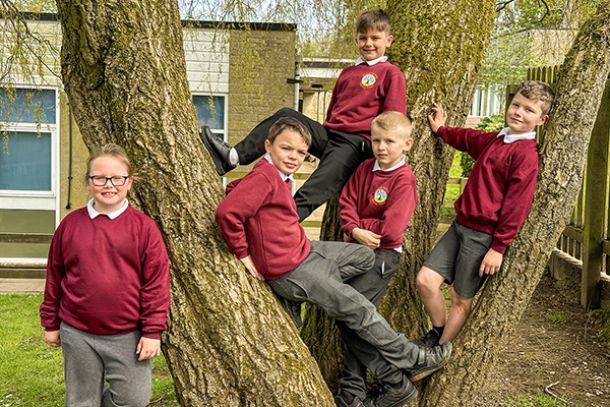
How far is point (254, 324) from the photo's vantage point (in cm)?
296

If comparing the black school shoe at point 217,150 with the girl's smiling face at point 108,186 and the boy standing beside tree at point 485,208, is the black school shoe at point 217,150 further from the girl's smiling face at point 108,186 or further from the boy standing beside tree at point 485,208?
the boy standing beside tree at point 485,208

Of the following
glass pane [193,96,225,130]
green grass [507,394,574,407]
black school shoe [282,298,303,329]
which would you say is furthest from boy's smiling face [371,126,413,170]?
glass pane [193,96,225,130]

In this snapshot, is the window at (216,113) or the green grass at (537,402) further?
the window at (216,113)

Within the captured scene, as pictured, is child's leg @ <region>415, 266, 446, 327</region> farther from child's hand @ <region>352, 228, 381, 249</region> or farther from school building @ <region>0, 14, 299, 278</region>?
school building @ <region>0, 14, 299, 278</region>

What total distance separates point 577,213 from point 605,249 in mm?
740

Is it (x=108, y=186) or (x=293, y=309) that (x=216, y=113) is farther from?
(x=108, y=186)

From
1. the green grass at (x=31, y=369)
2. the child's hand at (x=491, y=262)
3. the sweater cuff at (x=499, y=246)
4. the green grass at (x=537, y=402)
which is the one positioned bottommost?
the green grass at (x=31, y=369)

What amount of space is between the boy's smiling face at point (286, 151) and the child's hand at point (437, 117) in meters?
0.85

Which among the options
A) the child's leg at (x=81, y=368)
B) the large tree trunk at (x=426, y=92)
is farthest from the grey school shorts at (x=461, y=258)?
the child's leg at (x=81, y=368)

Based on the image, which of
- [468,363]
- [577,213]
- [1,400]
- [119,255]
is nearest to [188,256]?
[119,255]

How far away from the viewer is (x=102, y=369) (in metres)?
2.93

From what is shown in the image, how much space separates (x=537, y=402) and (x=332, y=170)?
2.75m

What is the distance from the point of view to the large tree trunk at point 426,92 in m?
3.68

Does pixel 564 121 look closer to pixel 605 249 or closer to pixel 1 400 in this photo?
pixel 605 249
